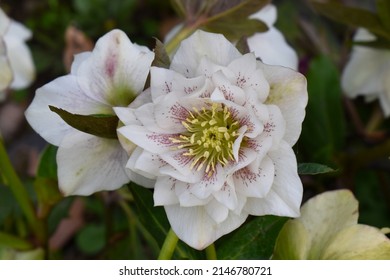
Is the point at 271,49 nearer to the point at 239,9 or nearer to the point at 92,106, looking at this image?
the point at 239,9

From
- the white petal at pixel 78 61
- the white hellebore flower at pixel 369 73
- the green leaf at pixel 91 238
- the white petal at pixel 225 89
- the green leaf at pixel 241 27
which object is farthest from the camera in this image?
the green leaf at pixel 91 238

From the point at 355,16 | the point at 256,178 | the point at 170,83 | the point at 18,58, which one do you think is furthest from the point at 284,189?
the point at 18,58

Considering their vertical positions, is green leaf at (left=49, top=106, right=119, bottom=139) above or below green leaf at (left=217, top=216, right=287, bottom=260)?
above

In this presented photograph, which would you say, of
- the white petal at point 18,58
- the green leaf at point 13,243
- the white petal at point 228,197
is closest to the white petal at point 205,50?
the white petal at point 228,197

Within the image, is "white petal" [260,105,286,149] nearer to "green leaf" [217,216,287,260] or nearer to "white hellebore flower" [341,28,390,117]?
"green leaf" [217,216,287,260]

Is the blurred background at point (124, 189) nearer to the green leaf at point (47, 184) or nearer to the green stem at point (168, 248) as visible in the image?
the green leaf at point (47, 184)

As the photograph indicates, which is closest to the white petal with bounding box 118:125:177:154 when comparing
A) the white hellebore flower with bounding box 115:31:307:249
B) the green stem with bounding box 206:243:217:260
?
the white hellebore flower with bounding box 115:31:307:249
